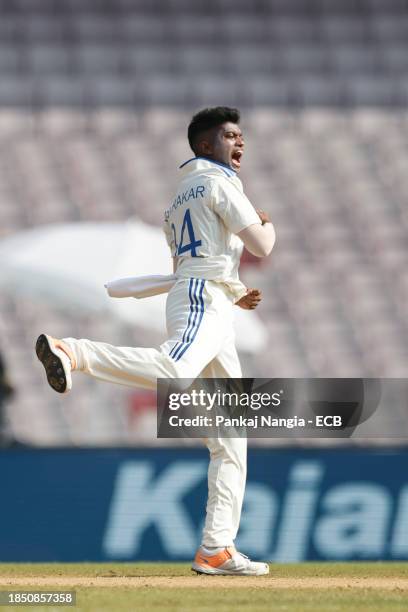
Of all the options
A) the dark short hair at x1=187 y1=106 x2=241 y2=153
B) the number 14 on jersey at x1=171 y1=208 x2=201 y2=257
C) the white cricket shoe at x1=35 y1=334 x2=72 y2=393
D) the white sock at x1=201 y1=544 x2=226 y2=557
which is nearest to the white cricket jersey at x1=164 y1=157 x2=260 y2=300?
the number 14 on jersey at x1=171 y1=208 x2=201 y2=257

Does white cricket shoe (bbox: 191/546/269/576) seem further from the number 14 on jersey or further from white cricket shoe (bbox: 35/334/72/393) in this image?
the number 14 on jersey

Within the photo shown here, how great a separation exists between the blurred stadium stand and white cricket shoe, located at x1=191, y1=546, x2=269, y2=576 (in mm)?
7778

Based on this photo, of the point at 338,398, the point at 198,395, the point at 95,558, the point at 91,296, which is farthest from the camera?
the point at 91,296

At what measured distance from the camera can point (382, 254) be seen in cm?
1385

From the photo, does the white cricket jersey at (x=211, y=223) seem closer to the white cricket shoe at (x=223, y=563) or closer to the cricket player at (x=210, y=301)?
the cricket player at (x=210, y=301)

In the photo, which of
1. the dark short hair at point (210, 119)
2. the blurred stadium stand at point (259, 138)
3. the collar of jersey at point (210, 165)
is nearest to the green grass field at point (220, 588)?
the collar of jersey at point (210, 165)

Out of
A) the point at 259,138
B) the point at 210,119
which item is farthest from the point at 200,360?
the point at 259,138

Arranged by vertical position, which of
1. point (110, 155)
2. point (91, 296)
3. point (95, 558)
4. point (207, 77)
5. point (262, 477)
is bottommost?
point (95, 558)

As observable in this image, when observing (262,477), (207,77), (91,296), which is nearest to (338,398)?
(262,477)

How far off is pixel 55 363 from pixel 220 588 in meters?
0.96

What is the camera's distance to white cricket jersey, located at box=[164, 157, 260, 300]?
4984mm

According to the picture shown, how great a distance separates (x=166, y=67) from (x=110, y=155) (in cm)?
123

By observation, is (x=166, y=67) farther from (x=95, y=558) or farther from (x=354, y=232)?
(x=95, y=558)

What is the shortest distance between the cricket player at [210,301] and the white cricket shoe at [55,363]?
8 cm
